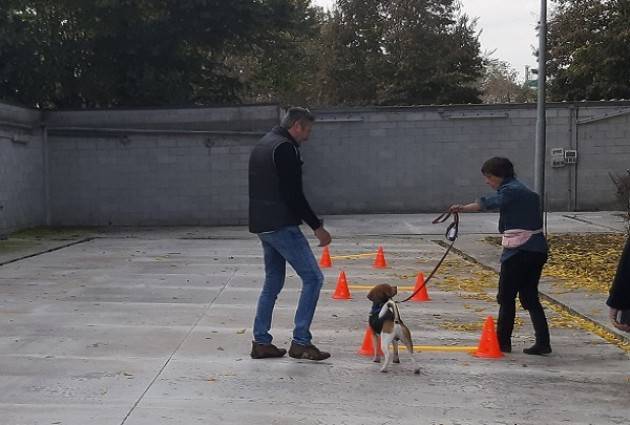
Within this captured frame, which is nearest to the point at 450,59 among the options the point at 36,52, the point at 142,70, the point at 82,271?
the point at 142,70

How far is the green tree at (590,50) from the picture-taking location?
101ft

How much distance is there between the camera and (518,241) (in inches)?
232

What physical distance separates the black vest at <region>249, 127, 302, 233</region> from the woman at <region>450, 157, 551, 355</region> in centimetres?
144

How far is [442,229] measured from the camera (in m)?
17.8

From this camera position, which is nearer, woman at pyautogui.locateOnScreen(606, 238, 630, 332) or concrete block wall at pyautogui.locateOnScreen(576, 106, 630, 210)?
woman at pyautogui.locateOnScreen(606, 238, 630, 332)

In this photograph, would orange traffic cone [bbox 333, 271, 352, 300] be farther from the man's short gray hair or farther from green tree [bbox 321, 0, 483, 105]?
green tree [bbox 321, 0, 483, 105]

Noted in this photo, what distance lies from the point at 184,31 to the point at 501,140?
1099cm

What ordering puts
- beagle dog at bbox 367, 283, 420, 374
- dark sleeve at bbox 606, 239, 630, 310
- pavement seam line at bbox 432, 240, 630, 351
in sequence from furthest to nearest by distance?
pavement seam line at bbox 432, 240, 630, 351, beagle dog at bbox 367, 283, 420, 374, dark sleeve at bbox 606, 239, 630, 310

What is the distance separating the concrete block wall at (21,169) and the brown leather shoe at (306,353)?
1327 centimetres

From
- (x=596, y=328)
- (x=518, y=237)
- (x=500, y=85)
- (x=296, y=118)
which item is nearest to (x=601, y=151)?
(x=596, y=328)

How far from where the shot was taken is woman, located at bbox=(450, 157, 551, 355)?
591cm

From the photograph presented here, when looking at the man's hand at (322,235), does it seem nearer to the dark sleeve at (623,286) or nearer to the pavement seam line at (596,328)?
the dark sleeve at (623,286)

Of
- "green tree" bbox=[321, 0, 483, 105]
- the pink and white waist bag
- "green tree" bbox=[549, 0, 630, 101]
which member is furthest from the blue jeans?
"green tree" bbox=[321, 0, 483, 105]

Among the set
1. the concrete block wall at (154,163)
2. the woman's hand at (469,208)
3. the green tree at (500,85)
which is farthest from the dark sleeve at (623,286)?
the green tree at (500,85)
